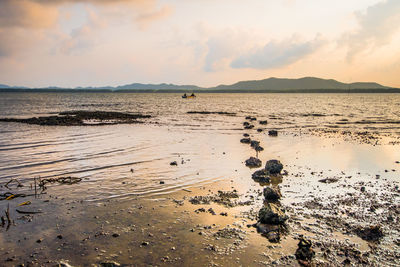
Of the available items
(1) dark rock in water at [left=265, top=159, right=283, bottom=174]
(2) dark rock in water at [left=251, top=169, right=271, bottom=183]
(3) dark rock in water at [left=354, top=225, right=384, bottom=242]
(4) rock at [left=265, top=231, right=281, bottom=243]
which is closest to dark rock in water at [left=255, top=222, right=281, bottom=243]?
(4) rock at [left=265, top=231, right=281, bottom=243]

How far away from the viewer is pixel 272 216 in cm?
903

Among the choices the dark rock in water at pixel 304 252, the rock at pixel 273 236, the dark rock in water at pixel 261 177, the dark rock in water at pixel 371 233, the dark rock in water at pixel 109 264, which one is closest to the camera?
the dark rock in water at pixel 109 264

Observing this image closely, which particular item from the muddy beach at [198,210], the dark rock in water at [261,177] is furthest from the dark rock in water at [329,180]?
the dark rock in water at [261,177]

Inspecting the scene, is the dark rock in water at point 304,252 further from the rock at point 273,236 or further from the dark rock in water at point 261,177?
the dark rock in water at point 261,177

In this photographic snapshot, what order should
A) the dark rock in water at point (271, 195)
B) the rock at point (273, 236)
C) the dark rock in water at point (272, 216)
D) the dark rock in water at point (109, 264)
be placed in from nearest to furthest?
the dark rock in water at point (109, 264), the rock at point (273, 236), the dark rock in water at point (272, 216), the dark rock in water at point (271, 195)

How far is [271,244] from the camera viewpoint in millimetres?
8078

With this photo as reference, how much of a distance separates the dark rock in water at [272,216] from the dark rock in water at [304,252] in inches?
56.2

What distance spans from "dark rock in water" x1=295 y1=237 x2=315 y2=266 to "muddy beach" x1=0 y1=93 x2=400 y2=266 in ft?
0.09

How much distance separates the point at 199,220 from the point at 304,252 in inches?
147

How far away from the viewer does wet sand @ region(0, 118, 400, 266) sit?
295 inches

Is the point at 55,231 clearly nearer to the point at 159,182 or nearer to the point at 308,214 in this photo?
the point at 159,182

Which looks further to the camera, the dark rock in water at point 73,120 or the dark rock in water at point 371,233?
the dark rock in water at point 73,120

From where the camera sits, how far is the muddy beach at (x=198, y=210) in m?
7.56

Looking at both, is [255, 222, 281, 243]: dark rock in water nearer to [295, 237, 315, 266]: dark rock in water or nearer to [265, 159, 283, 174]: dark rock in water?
[295, 237, 315, 266]: dark rock in water
